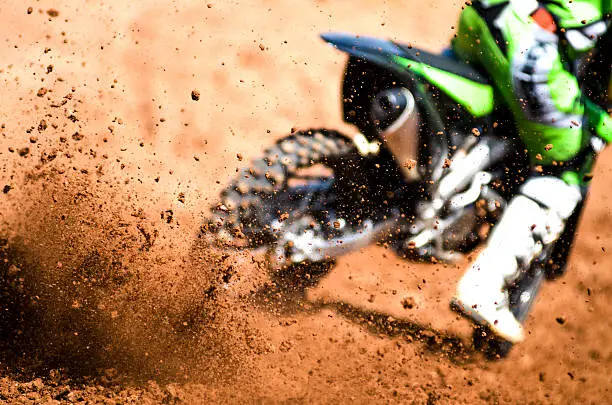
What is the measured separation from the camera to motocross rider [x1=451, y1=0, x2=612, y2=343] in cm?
237

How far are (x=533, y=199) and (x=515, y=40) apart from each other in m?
0.67

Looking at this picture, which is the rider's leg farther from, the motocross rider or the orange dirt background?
the orange dirt background

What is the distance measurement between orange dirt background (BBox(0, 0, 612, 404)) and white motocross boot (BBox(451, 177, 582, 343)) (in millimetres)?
87

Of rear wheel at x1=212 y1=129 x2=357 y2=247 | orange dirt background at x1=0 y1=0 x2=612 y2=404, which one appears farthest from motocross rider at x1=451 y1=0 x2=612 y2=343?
rear wheel at x1=212 y1=129 x2=357 y2=247

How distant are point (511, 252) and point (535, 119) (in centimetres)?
58

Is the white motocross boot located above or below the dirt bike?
below

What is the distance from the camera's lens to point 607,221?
248 centimetres

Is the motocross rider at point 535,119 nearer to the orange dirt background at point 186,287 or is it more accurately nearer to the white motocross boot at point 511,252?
the white motocross boot at point 511,252

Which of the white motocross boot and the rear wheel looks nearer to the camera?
the white motocross boot

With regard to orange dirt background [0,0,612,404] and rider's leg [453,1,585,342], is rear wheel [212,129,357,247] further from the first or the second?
rider's leg [453,1,585,342]

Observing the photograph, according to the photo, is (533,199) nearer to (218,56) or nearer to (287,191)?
(287,191)

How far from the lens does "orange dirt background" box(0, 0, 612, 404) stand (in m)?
2.42

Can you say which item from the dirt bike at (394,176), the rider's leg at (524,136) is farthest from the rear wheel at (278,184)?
the rider's leg at (524,136)

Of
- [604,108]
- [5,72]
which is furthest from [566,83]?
[5,72]
